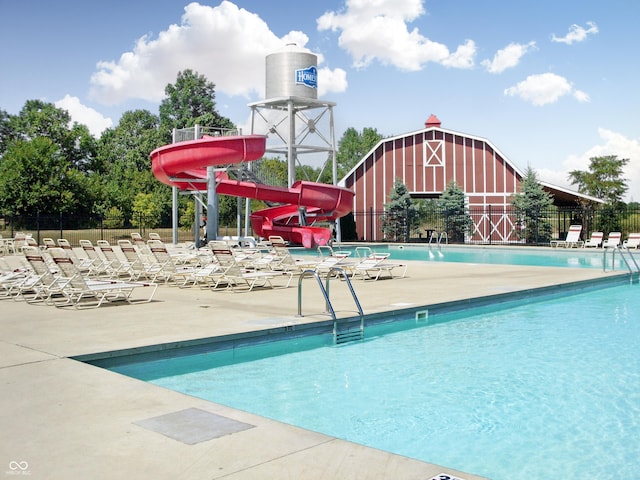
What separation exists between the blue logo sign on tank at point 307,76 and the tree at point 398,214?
29.1 feet

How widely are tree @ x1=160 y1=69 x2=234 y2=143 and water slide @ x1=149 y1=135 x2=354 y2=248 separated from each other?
3495 cm

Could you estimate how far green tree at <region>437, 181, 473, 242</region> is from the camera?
38.9 meters

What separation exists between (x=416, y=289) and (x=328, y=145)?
22394 mm

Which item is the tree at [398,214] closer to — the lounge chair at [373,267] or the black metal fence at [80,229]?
the black metal fence at [80,229]

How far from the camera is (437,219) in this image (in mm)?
46344

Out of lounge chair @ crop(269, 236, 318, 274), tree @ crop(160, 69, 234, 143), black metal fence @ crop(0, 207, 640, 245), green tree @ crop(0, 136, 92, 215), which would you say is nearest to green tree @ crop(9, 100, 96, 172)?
green tree @ crop(0, 136, 92, 215)

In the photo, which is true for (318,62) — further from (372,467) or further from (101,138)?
(101,138)

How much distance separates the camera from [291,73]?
3403 cm

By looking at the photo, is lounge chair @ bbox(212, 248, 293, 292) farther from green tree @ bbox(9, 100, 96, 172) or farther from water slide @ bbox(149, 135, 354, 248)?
green tree @ bbox(9, 100, 96, 172)

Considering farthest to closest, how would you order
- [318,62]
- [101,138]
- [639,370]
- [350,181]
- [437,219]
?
[101,138] < [437,219] < [350,181] < [318,62] < [639,370]

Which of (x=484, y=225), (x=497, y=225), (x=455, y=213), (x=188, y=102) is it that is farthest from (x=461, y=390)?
(x=188, y=102)

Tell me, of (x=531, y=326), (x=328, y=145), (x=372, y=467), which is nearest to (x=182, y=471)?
(x=372, y=467)

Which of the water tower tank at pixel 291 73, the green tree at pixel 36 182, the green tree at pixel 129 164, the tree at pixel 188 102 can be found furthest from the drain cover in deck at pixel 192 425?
the tree at pixel 188 102

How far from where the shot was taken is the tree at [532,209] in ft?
120
